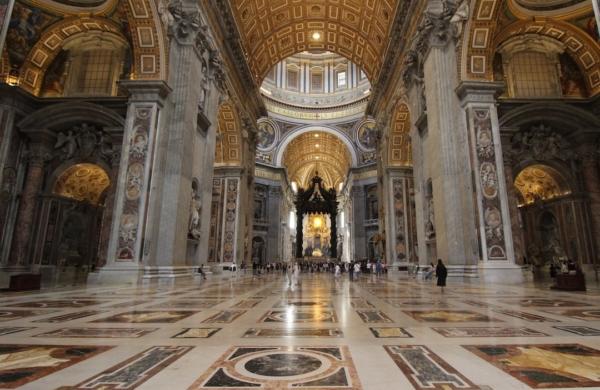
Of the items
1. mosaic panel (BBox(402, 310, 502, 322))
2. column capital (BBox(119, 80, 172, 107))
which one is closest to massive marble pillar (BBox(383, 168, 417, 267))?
column capital (BBox(119, 80, 172, 107))

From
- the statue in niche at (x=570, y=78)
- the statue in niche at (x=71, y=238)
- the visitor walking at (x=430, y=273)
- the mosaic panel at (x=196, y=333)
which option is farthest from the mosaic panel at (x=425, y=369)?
the statue in niche at (x=570, y=78)

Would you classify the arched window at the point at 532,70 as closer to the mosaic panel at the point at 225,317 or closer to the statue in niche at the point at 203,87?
the statue in niche at the point at 203,87

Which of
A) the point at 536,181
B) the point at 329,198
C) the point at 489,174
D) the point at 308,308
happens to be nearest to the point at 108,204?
the point at 308,308

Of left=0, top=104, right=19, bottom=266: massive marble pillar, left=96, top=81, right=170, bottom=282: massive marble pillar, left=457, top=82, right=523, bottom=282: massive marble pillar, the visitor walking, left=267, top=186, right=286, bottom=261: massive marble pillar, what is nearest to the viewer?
left=457, top=82, right=523, bottom=282: massive marble pillar

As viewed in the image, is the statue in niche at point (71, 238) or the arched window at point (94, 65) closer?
the arched window at point (94, 65)

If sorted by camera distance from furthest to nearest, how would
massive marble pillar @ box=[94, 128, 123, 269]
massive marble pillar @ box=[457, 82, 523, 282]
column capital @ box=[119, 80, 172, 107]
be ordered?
massive marble pillar @ box=[94, 128, 123, 269] < column capital @ box=[119, 80, 172, 107] < massive marble pillar @ box=[457, 82, 523, 282]

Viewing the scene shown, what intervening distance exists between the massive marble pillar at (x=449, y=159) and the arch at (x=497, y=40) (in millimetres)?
588

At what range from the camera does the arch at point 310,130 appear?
40438 millimetres

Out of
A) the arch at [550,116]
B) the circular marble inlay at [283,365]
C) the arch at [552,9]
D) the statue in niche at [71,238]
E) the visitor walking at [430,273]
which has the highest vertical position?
the arch at [552,9]

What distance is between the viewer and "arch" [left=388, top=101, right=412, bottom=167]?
1828cm

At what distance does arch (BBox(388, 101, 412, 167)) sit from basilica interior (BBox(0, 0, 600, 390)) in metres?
0.12

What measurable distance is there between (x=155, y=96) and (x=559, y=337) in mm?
11455

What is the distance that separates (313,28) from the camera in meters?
22.5

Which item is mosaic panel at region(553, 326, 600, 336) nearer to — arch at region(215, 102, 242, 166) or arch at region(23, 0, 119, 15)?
arch at region(23, 0, 119, 15)
